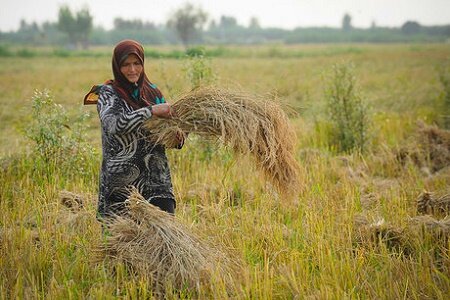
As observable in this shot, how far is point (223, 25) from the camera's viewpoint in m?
141

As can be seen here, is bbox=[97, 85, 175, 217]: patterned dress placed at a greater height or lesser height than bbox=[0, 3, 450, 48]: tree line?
lesser

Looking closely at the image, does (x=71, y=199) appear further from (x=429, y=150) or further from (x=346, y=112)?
(x=429, y=150)

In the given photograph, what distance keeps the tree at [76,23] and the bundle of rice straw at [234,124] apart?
278 feet

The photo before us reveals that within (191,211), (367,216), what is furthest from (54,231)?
(367,216)

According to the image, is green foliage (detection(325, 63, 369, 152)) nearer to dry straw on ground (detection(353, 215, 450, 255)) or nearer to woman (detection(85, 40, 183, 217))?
dry straw on ground (detection(353, 215, 450, 255))

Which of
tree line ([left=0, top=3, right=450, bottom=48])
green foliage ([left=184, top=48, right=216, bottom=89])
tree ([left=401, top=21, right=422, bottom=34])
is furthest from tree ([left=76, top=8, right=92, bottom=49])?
green foliage ([left=184, top=48, right=216, bottom=89])

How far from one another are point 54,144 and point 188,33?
72.1 meters

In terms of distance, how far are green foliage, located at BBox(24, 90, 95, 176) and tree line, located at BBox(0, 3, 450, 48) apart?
66.4m

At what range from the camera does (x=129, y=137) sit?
3240 mm

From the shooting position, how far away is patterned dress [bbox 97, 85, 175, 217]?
310cm

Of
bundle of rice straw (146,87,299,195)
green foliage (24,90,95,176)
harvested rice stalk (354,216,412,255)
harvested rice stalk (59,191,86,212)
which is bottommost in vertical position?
harvested rice stalk (354,216,412,255)

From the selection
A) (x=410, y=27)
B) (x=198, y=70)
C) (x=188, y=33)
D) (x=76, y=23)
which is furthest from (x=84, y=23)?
(x=198, y=70)

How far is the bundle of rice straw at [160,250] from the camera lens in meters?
2.99

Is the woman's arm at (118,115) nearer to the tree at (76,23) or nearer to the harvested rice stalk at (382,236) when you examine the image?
the harvested rice stalk at (382,236)
